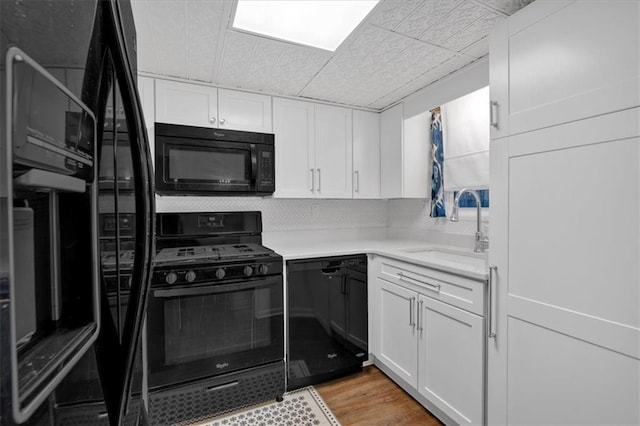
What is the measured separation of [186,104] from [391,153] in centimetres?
168

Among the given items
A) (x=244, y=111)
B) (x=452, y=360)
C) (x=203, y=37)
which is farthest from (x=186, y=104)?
(x=452, y=360)

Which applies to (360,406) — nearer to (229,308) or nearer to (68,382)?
(229,308)

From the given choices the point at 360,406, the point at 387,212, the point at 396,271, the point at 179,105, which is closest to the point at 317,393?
the point at 360,406

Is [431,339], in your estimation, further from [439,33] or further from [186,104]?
[186,104]

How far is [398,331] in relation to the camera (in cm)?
205

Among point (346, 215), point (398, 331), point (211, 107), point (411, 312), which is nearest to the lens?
point (411, 312)

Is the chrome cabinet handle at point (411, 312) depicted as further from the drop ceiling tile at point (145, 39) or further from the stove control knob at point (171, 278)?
the drop ceiling tile at point (145, 39)

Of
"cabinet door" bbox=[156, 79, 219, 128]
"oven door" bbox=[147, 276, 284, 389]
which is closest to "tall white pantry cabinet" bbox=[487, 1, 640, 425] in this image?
"oven door" bbox=[147, 276, 284, 389]

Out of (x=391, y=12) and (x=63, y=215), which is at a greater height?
(x=391, y=12)

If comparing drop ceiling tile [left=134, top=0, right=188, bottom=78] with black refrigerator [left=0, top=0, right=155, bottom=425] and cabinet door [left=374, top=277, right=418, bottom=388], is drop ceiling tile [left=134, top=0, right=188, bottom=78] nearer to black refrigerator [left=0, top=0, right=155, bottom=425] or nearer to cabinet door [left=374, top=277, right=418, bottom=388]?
black refrigerator [left=0, top=0, right=155, bottom=425]

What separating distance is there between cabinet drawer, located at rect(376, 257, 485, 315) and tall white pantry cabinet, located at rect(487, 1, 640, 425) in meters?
0.13

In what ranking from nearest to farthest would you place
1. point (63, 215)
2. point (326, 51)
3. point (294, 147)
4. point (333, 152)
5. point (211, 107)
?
point (63, 215)
point (326, 51)
point (211, 107)
point (294, 147)
point (333, 152)

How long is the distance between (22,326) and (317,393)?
2139mm

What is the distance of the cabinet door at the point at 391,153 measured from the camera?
101 inches
